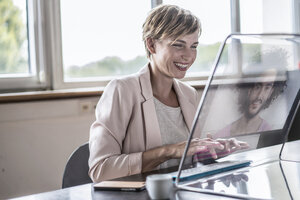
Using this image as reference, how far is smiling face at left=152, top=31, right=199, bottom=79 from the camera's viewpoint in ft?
6.05

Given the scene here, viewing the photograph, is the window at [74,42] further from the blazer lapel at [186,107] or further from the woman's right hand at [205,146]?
the woman's right hand at [205,146]

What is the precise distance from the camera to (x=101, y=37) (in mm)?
3307

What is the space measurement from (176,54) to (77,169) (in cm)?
61

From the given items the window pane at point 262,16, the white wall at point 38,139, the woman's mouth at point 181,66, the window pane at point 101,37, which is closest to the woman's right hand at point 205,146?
the woman's mouth at point 181,66

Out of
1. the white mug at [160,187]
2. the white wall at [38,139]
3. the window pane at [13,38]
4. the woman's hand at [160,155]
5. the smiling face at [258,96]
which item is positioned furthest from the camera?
the window pane at [13,38]

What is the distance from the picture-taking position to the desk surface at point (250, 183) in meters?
1.02

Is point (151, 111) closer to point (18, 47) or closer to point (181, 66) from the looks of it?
point (181, 66)

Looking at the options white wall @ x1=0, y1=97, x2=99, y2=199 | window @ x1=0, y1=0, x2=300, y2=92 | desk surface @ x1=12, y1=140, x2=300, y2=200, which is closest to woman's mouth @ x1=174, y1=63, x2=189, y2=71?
desk surface @ x1=12, y1=140, x2=300, y2=200

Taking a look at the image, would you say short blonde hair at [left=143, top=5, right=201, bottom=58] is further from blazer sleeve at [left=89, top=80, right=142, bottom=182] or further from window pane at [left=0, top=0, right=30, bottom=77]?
window pane at [left=0, top=0, right=30, bottom=77]

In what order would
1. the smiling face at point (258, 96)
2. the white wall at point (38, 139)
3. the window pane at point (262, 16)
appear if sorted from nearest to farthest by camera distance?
the smiling face at point (258, 96)
the white wall at point (38, 139)
the window pane at point (262, 16)

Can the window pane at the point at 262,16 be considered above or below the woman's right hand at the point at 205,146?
above

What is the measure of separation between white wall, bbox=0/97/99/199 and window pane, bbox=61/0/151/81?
376mm

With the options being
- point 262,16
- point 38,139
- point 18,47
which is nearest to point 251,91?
point 38,139

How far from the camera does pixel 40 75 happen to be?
2.96 meters
